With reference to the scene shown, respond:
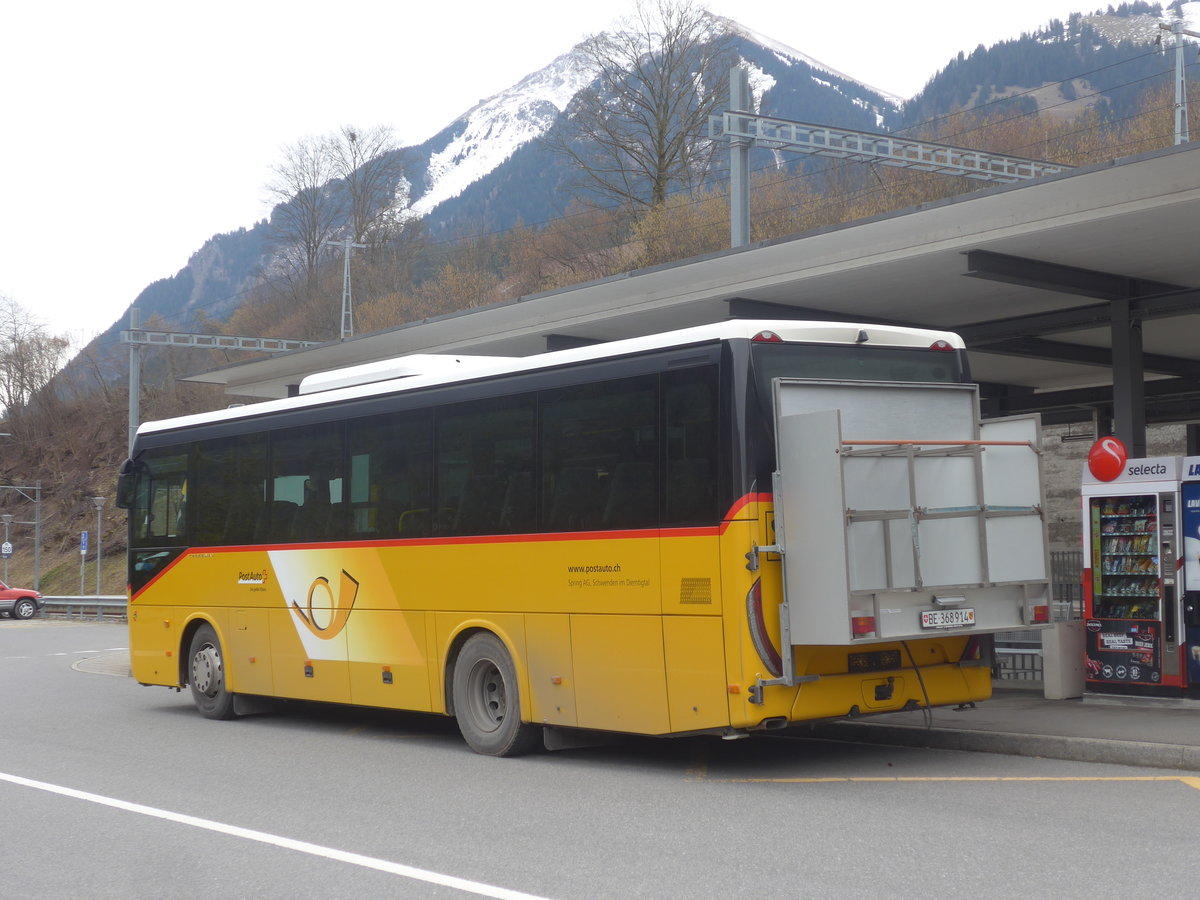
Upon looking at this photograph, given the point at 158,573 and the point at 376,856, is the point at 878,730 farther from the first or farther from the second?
the point at 158,573

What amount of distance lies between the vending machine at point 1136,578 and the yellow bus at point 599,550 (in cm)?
314

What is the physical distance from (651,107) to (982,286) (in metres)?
37.2

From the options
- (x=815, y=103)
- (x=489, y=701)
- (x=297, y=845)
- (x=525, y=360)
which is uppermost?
(x=815, y=103)

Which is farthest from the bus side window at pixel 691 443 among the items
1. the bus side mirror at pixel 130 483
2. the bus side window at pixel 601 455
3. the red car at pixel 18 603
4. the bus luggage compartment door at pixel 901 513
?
the red car at pixel 18 603

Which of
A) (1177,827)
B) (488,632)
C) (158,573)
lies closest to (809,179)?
(158,573)

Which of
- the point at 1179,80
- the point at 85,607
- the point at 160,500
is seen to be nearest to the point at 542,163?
the point at 85,607

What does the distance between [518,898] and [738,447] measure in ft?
13.5

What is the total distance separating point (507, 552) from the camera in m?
11.8

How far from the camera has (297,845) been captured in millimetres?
8195

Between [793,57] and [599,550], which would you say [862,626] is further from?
[793,57]

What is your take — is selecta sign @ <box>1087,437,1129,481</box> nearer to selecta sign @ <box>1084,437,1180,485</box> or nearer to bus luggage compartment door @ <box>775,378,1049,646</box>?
selecta sign @ <box>1084,437,1180,485</box>

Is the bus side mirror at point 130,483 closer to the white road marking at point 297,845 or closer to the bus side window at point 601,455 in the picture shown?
the white road marking at point 297,845

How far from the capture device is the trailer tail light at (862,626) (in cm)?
955

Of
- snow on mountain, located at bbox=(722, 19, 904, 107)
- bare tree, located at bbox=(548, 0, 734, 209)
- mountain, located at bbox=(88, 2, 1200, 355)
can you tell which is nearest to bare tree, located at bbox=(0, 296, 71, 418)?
mountain, located at bbox=(88, 2, 1200, 355)
